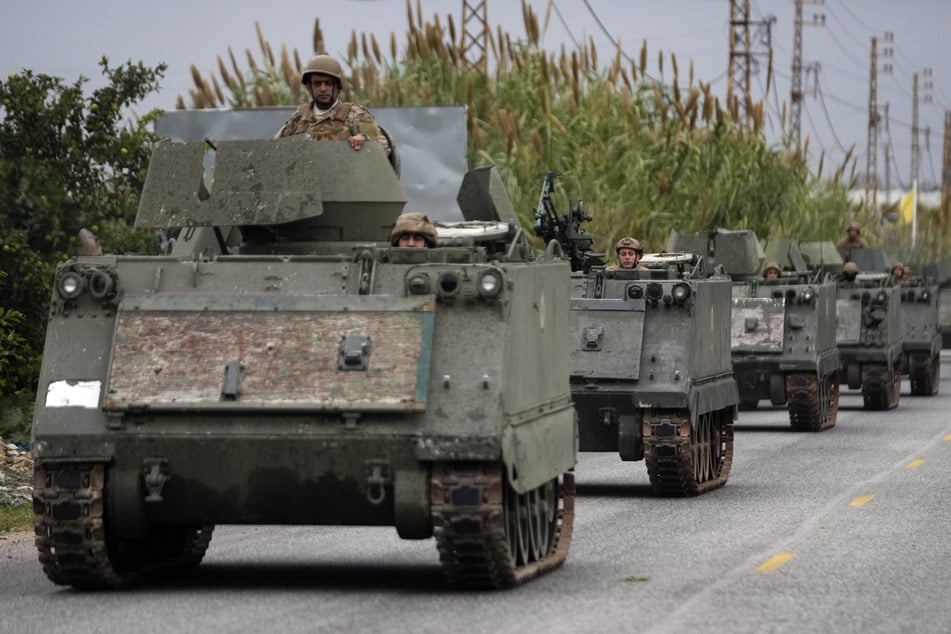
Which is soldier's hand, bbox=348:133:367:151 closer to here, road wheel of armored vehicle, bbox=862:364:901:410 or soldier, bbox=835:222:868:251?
road wheel of armored vehicle, bbox=862:364:901:410

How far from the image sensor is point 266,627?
1053cm

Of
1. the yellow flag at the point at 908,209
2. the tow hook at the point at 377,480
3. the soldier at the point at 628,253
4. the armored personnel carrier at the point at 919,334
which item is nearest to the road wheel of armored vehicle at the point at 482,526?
the tow hook at the point at 377,480

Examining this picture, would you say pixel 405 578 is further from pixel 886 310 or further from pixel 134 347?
pixel 886 310

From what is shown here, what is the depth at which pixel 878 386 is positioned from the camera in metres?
31.9

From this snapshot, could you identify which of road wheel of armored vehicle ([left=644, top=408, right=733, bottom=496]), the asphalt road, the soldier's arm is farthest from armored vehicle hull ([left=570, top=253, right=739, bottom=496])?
the soldier's arm

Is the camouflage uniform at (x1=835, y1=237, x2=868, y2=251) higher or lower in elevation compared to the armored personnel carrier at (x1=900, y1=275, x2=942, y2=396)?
higher

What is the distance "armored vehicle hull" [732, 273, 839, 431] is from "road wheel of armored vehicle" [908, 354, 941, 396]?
8808 millimetres

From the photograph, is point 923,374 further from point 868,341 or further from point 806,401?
point 806,401

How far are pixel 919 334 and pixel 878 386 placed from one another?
13.7ft

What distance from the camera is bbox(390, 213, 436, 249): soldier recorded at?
12.6 m

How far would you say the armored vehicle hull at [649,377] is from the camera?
1831cm

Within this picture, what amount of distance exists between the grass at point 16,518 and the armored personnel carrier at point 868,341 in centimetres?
1671

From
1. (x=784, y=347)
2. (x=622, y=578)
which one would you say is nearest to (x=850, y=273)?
(x=784, y=347)

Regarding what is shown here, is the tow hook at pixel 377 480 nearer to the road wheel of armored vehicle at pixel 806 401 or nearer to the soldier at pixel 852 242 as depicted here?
the road wheel of armored vehicle at pixel 806 401
